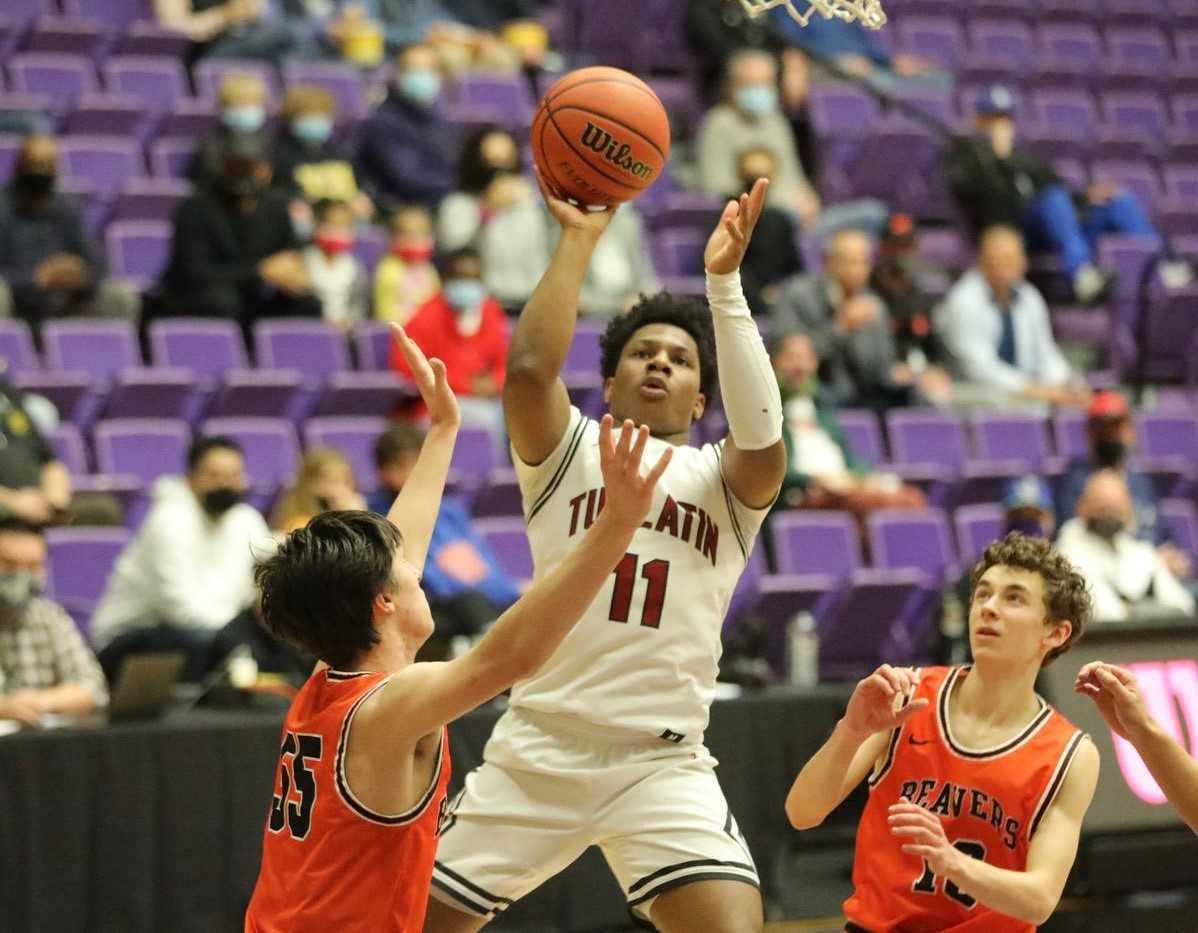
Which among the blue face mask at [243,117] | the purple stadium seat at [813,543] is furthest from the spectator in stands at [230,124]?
the purple stadium seat at [813,543]

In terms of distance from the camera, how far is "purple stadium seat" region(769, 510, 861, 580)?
9055mm

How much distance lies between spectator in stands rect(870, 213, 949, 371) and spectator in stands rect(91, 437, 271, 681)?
476 centimetres

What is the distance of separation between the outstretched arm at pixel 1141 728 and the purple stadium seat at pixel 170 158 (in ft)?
25.6

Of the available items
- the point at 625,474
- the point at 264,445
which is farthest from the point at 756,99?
the point at 625,474

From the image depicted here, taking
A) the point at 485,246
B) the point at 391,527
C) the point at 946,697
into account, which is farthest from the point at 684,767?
the point at 485,246

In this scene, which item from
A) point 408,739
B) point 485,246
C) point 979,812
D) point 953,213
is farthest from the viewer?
point 953,213

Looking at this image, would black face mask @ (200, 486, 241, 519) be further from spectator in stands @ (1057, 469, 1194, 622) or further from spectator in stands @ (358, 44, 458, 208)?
spectator in stands @ (358, 44, 458, 208)

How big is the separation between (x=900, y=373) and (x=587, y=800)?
6.84m

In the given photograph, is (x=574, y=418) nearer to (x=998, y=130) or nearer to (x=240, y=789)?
(x=240, y=789)

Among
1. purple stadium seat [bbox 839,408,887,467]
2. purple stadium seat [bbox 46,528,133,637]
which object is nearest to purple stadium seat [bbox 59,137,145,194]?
purple stadium seat [bbox 46,528,133,637]

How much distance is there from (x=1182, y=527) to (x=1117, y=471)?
→ 1.00 meters

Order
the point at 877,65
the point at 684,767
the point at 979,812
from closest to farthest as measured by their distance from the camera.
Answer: the point at 979,812
the point at 684,767
the point at 877,65

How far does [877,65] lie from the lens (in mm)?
14453

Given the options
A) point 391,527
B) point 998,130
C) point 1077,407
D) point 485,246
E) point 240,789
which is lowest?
point 240,789
